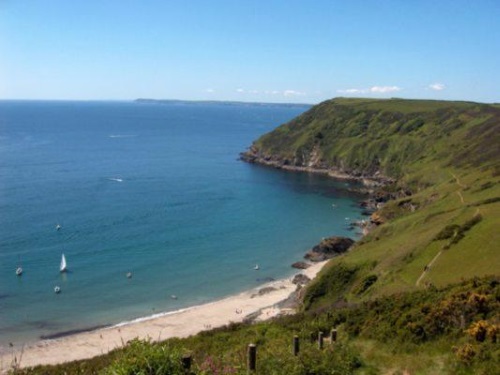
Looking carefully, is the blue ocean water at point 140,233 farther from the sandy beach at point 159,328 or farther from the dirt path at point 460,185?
the dirt path at point 460,185

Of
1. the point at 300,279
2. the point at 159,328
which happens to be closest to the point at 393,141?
the point at 300,279

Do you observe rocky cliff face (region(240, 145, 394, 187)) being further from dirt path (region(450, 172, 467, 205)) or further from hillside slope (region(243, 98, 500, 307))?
dirt path (region(450, 172, 467, 205))

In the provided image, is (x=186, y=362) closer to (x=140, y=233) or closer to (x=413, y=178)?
(x=140, y=233)

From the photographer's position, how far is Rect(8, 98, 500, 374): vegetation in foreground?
1838cm

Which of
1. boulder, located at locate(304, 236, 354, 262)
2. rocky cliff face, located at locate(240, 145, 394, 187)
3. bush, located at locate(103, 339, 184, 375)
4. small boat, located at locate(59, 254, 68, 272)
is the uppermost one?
bush, located at locate(103, 339, 184, 375)

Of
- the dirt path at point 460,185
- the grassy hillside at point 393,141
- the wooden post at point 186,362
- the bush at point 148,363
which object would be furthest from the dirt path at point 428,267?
the grassy hillside at point 393,141

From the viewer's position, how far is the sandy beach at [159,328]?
4631cm

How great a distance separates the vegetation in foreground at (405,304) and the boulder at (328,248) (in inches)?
384

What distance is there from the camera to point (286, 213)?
104 m

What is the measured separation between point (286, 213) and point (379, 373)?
83866 millimetres

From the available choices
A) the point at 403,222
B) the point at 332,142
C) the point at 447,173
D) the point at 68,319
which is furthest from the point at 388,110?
the point at 68,319

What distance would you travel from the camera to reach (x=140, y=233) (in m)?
85.8

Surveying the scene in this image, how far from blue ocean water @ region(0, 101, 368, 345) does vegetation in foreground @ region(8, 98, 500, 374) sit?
1641 cm

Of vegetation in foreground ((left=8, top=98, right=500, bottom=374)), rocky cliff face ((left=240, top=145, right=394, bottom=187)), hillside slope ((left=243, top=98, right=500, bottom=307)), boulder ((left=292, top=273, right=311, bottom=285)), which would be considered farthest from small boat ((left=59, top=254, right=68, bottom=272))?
rocky cliff face ((left=240, top=145, right=394, bottom=187))
